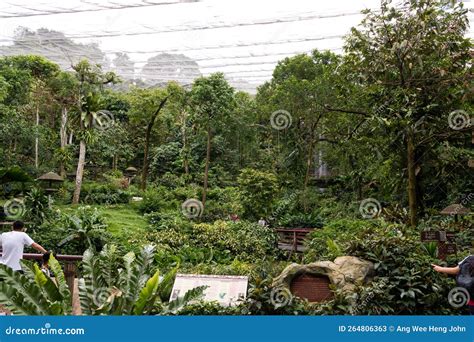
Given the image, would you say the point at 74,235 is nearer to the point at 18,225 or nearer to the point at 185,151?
the point at 18,225

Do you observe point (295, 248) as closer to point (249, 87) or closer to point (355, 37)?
point (355, 37)

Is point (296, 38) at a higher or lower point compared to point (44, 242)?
higher

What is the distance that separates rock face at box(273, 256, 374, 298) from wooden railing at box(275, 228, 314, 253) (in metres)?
6.65

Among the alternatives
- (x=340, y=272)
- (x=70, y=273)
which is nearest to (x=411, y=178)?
(x=340, y=272)

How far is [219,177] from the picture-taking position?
21.8 meters

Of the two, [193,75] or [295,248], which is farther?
[193,75]

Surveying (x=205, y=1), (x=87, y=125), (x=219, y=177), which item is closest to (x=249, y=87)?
(x=219, y=177)

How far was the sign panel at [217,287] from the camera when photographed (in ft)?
20.1

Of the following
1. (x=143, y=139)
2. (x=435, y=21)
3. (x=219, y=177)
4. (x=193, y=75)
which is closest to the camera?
(x=435, y=21)

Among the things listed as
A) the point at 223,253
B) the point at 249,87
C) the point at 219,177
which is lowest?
the point at 223,253

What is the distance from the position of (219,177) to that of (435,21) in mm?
12995

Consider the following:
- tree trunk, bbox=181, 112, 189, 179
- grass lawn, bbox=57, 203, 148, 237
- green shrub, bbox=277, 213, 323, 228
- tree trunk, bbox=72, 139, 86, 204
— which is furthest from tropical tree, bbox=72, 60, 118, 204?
green shrub, bbox=277, 213, 323, 228

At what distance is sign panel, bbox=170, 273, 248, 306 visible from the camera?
6.12 meters

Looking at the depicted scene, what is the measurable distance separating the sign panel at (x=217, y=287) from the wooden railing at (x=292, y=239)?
736cm
